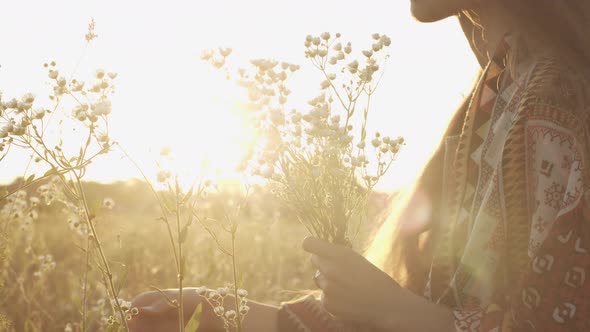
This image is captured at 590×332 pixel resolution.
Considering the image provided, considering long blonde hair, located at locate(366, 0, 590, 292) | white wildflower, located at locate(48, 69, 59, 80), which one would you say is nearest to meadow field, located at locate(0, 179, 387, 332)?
long blonde hair, located at locate(366, 0, 590, 292)

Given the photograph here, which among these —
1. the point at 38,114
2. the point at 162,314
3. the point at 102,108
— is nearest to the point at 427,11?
the point at 102,108

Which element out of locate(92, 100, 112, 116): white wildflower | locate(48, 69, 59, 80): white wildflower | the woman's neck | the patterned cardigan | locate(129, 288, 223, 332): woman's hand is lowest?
locate(129, 288, 223, 332): woman's hand

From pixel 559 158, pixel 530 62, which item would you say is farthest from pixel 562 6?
pixel 559 158

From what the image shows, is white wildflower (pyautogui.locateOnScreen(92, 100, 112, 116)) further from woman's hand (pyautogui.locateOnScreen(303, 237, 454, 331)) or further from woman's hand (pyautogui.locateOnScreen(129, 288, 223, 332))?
woman's hand (pyautogui.locateOnScreen(129, 288, 223, 332))

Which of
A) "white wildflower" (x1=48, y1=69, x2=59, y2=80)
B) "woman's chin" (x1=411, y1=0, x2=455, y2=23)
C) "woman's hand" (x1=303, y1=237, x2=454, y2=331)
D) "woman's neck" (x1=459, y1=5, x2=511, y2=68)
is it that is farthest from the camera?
"woman's neck" (x1=459, y1=5, x2=511, y2=68)

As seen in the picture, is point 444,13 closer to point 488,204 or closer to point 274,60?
point 488,204

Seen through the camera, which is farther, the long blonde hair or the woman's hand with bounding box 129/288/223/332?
the woman's hand with bounding box 129/288/223/332

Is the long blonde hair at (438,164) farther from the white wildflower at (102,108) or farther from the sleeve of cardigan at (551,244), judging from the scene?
the white wildflower at (102,108)

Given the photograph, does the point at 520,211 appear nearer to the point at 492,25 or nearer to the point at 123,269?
the point at 492,25

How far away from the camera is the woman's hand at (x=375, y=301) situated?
82.9 inches

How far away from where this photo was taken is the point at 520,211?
213 cm

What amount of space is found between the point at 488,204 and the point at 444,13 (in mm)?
802

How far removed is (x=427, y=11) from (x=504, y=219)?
88 centimetres

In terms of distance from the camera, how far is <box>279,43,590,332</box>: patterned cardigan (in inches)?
75.4
